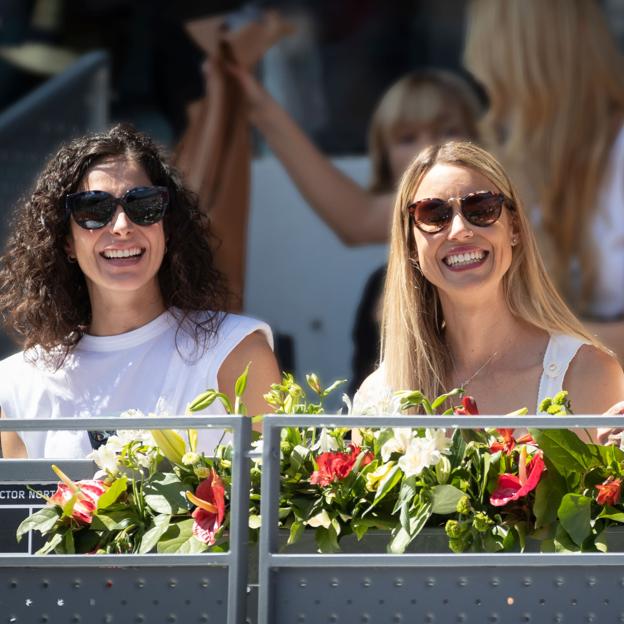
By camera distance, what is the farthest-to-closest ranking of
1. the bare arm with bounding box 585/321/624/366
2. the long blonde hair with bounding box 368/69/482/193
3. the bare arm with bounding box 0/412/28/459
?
the long blonde hair with bounding box 368/69/482/193
the bare arm with bounding box 585/321/624/366
the bare arm with bounding box 0/412/28/459

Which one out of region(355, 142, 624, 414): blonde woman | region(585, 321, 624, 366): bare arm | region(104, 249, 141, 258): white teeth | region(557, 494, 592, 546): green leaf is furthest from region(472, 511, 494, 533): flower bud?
region(585, 321, 624, 366): bare arm

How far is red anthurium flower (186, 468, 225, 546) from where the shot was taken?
5.95ft

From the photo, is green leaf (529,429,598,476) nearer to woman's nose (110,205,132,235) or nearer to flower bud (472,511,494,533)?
flower bud (472,511,494,533)

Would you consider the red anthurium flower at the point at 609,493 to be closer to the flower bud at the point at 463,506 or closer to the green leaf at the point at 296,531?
the flower bud at the point at 463,506

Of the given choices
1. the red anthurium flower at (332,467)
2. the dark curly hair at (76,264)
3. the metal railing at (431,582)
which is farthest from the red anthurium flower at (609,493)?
the dark curly hair at (76,264)

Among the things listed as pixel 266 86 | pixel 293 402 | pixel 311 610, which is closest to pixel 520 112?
pixel 266 86

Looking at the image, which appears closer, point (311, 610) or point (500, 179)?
point (311, 610)

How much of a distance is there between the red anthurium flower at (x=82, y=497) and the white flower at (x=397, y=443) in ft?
1.45

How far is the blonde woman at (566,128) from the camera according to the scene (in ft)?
15.3

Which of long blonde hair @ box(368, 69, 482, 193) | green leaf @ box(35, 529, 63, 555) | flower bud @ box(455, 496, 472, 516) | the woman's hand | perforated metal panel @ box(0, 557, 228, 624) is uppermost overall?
long blonde hair @ box(368, 69, 482, 193)

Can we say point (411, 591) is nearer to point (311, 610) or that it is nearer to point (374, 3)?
point (311, 610)

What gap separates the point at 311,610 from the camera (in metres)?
1.72

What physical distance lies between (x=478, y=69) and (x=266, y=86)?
91 centimetres

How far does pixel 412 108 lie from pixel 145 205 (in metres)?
2.48
